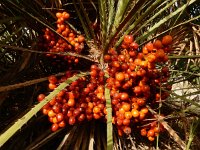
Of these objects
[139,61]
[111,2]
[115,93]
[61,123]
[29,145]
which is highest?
[111,2]

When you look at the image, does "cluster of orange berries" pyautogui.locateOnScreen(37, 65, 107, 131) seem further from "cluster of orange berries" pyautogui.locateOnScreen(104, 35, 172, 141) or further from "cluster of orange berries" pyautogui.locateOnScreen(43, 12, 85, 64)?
"cluster of orange berries" pyautogui.locateOnScreen(43, 12, 85, 64)

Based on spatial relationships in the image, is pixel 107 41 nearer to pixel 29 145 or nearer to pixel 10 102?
pixel 29 145

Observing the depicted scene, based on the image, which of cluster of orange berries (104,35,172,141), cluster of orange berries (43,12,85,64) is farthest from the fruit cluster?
cluster of orange berries (43,12,85,64)

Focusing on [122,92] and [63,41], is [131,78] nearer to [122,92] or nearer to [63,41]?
[122,92]

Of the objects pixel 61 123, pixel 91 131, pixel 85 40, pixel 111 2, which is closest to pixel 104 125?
pixel 91 131

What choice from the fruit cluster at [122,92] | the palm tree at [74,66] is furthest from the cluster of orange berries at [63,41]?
the fruit cluster at [122,92]

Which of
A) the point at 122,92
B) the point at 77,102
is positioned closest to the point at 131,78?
the point at 122,92
